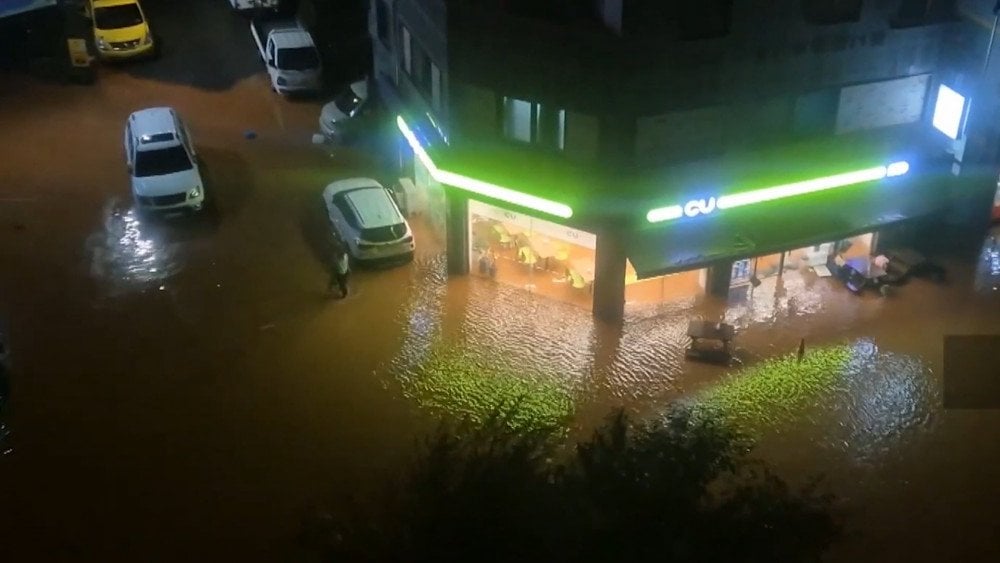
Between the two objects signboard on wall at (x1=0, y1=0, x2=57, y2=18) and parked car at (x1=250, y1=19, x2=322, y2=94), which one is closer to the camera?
parked car at (x1=250, y1=19, x2=322, y2=94)

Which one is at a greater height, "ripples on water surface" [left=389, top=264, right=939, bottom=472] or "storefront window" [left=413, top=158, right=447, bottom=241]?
"storefront window" [left=413, top=158, right=447, bottom=241]

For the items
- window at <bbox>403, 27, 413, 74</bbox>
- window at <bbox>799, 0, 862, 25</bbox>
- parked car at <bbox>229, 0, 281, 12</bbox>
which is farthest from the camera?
parked car at <bbox>229, 0, 281, 12</bbox>

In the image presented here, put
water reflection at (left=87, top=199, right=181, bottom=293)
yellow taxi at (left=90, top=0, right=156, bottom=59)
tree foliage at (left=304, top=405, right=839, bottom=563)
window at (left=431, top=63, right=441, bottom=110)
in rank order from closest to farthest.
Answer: tree foliage at (left=304, top=405, right=839, bottom=563) < window at (left=431, top=63, right=441, bottom=110) < water reflection at (left=87, top=199, right=181, bottom=293) < yellow taxi at (left=90, top=0, right=156, bottom=59)

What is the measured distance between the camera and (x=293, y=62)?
39.7 metres

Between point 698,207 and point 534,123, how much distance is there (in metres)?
4.46

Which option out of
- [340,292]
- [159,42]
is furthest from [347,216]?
[159,42]

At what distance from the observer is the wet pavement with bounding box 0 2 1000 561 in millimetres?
21141

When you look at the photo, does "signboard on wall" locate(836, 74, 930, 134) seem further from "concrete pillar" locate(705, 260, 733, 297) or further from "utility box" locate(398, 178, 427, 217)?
Result: "utility box" locate(398, 178, 427, 217)

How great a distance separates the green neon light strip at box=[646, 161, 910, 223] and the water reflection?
13.9 metres

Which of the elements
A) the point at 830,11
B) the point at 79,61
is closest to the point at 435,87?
the point at 830,11

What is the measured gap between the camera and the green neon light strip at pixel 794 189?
24.7 meters

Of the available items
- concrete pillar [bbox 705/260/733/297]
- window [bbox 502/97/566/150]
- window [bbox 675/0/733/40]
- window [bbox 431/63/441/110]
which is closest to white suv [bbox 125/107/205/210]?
window [bbox 431/63/441/110]

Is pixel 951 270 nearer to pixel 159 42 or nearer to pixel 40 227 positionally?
pixel 40 227

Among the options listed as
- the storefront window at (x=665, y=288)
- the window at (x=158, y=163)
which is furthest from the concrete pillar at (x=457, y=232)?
the window at (x=158, y=163)
